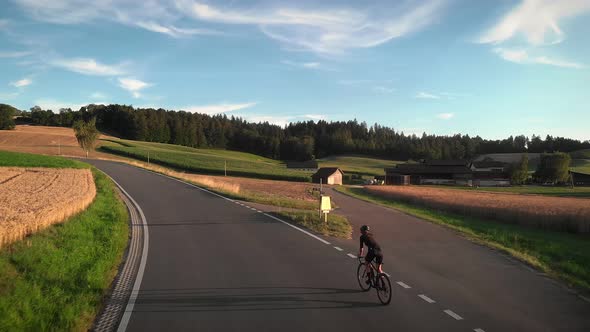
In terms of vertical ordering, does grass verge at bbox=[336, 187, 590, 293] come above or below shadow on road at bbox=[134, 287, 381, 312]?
below

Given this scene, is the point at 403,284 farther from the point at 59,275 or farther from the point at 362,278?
the point at 59,275

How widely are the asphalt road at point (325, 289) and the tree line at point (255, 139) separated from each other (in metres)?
132

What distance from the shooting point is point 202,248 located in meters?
12.7

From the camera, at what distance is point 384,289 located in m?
8.14

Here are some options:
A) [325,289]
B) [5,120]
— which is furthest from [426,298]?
[5,120]

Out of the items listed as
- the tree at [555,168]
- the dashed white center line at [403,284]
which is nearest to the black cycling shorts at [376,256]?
the dashed white center line at [403,284]

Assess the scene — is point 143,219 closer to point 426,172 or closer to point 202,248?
point 202,248

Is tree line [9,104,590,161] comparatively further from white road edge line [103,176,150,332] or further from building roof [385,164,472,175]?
white road edge line [103,176,150,332]

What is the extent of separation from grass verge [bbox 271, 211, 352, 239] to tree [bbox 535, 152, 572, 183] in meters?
99.3

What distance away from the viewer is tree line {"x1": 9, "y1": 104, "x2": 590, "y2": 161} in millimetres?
143250

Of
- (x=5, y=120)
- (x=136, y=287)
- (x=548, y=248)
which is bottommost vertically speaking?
(x=548, y=248)

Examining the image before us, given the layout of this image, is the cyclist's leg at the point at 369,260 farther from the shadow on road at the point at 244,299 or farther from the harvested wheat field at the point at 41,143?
the harvested wheat field at the point at 41,143

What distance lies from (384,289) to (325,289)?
1275 mm

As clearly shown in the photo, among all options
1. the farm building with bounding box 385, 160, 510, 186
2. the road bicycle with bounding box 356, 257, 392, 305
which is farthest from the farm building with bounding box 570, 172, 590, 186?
the road bicycle with bounding box 356, 257, 392, 305
